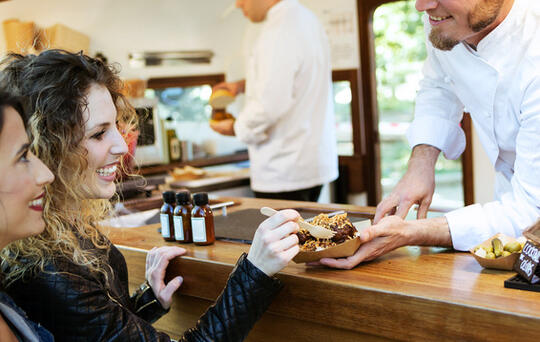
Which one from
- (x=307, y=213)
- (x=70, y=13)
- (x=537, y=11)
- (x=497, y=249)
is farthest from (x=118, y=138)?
(x=70, y=13)

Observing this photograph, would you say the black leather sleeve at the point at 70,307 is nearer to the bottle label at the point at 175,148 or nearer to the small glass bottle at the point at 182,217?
the small glass bottle at the point at 182,217

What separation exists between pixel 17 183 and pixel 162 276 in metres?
0.75

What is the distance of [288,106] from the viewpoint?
3.49 metres

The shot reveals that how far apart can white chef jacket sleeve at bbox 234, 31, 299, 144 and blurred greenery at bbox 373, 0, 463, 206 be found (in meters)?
1.32

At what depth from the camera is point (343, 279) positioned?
1.43 m

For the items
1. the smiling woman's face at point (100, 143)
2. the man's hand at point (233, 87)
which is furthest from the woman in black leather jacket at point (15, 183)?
the man's hand at point (233, 87)

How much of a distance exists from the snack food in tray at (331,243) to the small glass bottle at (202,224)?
0.41 metres

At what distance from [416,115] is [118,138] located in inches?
41.3

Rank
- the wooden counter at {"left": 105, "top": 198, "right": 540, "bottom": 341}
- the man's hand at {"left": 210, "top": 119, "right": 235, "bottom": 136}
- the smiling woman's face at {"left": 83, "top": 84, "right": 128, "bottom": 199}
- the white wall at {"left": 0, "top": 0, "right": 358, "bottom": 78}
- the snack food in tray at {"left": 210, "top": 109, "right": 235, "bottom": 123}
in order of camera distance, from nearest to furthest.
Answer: the wooden counter at {"left": 105, "top": 198, "right": 540, "bottom": 341}, the smiling woman's face at {"left": 83, "top": 84, "right": 128, "bottom": 199}, the man's hand at {"left": 210, "top": 119, "right": 235, "bottom": 136}, the snack food in tray at {"left": 210, "top": 109, "right": 235, "bottom": 123}, the white wall at {"left": 0, "top": 0, "right": 358, "bottom": 78}

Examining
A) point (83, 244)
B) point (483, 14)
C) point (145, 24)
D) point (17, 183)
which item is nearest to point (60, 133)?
point (83, 244)

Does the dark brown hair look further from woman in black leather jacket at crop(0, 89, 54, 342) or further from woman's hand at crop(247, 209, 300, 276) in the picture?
woman's hand at crop(247, 209, 300, 276)

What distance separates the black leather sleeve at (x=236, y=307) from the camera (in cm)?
141

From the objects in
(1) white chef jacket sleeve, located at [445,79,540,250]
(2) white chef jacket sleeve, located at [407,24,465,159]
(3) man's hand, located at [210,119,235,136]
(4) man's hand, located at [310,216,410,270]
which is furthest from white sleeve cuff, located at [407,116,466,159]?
(3) man's hand, located at [210,119,235,136]

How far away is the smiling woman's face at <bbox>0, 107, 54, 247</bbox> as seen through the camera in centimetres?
110
